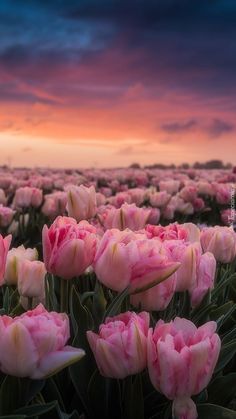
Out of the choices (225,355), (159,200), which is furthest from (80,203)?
(159,200)

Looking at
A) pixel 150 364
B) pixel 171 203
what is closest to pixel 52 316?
pixel 150 364

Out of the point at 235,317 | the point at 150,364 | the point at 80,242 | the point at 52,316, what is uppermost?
the point at 80,242

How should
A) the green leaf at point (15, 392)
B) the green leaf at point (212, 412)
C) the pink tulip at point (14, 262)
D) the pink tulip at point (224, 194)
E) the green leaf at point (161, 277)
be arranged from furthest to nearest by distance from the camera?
the pink tulip at point (224, 194) < the pink tulip at point (14, 262) < the green leaf at point (161, 277) < the green leaf at point (212, 412) < the green leaf at point (15, 392)

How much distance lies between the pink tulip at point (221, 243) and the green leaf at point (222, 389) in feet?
2.91

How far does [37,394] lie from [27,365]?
1.03 feet

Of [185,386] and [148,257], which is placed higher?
[148,257]

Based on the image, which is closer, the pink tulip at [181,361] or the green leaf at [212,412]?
the pink tulip at [181,361]

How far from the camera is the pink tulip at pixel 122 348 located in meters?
1.63

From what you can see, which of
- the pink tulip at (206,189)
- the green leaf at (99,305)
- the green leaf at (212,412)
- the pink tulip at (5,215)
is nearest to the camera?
the green leaf at (212,412)

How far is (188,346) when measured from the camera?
163 centimetres

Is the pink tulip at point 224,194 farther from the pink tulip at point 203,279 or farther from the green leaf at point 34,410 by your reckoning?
the green leaf at point 34,410

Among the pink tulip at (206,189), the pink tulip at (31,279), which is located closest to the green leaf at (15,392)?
the pink tulip at (31,279)

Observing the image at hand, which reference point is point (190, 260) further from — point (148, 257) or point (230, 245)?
point (230, 245)

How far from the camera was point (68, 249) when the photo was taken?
1976 mm
